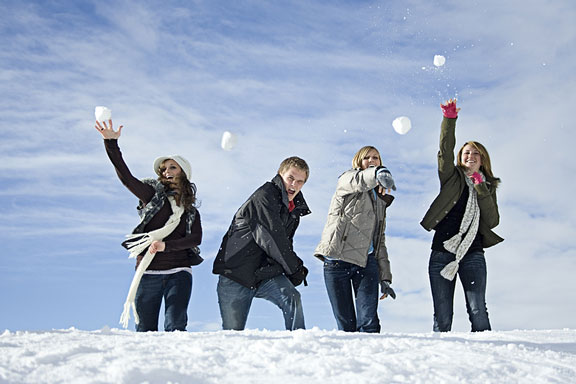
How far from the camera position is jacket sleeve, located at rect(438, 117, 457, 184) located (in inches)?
256

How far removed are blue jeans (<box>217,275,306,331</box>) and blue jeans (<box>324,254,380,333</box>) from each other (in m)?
0.68

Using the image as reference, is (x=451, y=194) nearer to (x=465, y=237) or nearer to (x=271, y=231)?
(x=465, y=237)

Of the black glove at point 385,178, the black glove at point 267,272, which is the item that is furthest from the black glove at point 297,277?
the black glove at point 385,178

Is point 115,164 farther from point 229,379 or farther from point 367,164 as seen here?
point 229,379

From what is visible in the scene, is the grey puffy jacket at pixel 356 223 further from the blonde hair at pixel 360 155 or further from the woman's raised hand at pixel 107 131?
the woman's raised hand at pixel 107 131

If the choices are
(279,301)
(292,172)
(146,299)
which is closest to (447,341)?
(279,301)

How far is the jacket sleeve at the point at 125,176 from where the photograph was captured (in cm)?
633

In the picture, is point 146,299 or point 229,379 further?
point 146,299

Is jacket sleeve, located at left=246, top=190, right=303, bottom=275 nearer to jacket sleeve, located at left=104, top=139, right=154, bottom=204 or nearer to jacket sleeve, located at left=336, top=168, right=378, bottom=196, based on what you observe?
jacket sleeve, located at left=336, top=168, right=378, bottom=196

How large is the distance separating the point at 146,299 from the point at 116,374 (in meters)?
2.78

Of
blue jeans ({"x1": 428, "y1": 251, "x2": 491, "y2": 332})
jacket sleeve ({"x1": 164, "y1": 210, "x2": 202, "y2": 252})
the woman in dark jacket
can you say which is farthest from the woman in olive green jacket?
the woman in dark jacket

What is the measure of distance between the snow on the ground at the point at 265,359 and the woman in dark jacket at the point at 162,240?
1445mm

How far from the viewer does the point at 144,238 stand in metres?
6.33

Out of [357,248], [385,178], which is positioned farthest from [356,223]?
[385,178]
